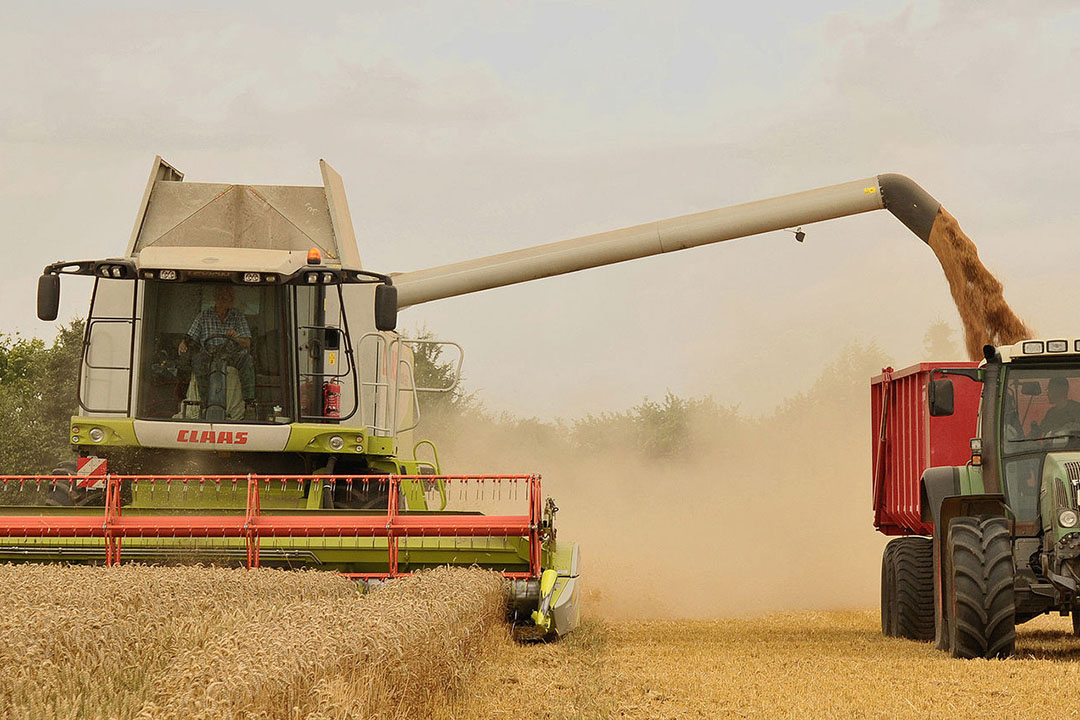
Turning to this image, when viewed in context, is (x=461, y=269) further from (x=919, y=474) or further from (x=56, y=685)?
(x=56, y=685)

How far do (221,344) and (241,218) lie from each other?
4.87ft

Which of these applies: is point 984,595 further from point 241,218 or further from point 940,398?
point 241,218

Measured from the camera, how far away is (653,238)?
13.1 meters

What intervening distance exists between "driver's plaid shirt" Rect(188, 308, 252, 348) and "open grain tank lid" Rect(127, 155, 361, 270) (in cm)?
97

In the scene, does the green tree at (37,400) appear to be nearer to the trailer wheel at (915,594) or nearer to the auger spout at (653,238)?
the auger spout at (653,238)

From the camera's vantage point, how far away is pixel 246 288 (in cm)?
1052

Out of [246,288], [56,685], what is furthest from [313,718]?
[246,288]

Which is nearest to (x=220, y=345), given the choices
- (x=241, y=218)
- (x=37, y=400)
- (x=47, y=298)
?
(x=47, y=298)

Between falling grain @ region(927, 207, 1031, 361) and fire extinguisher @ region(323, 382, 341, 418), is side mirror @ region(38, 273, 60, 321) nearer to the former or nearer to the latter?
fire extinguisher @ region(323, 382, 341, 418)

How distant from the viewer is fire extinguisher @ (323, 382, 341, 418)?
1047 centimetres

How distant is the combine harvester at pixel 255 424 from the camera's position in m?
9.08

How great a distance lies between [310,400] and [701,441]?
44.9 feet

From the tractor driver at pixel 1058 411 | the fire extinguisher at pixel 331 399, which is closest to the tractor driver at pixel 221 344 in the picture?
the fire extinguisher at pixel 331 399

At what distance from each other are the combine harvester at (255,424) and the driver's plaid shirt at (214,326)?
0.01 metres
